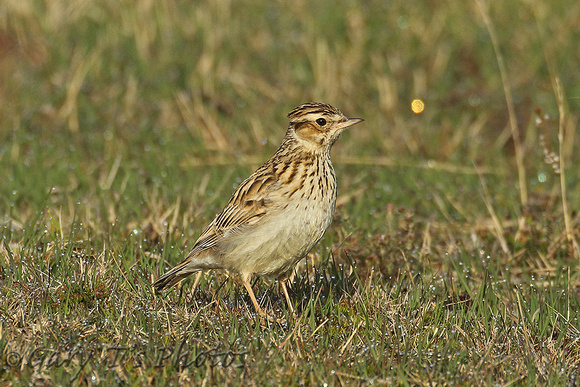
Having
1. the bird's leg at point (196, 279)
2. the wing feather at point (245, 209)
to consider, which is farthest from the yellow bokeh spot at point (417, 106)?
the bird's leg at point (196, 279)

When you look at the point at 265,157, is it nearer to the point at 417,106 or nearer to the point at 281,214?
the point at 417,106

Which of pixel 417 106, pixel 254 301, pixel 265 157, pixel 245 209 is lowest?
pixel 254 301

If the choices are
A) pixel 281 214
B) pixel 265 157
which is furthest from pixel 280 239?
pixel 265 157

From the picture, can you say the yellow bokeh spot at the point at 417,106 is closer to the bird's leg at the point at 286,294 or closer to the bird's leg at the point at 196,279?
the bird's leg at the point at 286,294

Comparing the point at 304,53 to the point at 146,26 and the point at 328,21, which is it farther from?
the point at 146,26

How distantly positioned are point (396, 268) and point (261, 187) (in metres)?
1.59

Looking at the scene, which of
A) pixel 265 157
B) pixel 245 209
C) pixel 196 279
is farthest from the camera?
pixel 265 157

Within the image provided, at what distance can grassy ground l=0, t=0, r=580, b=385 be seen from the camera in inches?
199

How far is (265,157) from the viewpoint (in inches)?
385

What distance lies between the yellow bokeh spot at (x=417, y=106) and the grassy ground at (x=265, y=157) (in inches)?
4.8

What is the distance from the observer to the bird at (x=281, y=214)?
580 centimetres

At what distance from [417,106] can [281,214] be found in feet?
18.9

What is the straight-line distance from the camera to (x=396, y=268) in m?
7.02

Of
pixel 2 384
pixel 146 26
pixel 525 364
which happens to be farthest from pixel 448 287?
pixel 146 26
